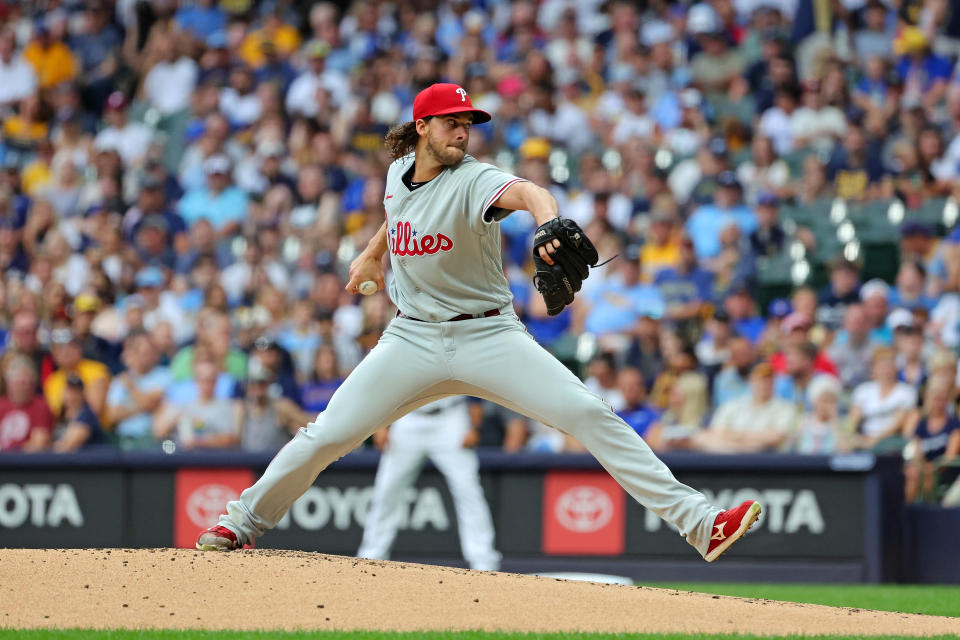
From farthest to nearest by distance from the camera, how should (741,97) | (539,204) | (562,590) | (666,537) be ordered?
1. (741,97)
2. (666,537)
3. (562,590)
4. (539,204)

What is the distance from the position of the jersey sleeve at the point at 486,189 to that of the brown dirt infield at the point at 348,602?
5.14 feet

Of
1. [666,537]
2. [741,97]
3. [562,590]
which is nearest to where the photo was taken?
[562,590]

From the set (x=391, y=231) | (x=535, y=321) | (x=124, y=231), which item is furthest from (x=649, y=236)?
(x=391, y=231)

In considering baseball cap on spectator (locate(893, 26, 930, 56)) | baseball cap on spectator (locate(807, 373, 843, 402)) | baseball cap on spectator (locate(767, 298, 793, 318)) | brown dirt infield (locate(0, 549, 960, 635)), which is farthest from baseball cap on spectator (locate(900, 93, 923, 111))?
brown dirt infield (locate(0, 549, 960, 635))

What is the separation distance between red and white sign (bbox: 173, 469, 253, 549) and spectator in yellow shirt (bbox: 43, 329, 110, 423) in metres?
1.44

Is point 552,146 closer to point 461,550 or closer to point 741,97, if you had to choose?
point 741,97

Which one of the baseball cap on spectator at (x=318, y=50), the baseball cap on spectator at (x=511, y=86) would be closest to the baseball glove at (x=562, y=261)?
the baseball cap on spectator at (x=511, y=86)

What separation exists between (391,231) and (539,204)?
98 cm

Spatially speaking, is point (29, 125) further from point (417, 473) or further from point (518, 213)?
point (417, 473)

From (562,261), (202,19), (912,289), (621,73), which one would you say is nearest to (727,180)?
(912,289)

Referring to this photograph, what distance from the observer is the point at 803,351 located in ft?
36.5

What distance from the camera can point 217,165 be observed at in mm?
15375

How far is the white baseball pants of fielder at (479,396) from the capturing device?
6.05m

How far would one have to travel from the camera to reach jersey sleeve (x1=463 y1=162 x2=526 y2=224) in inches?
233
